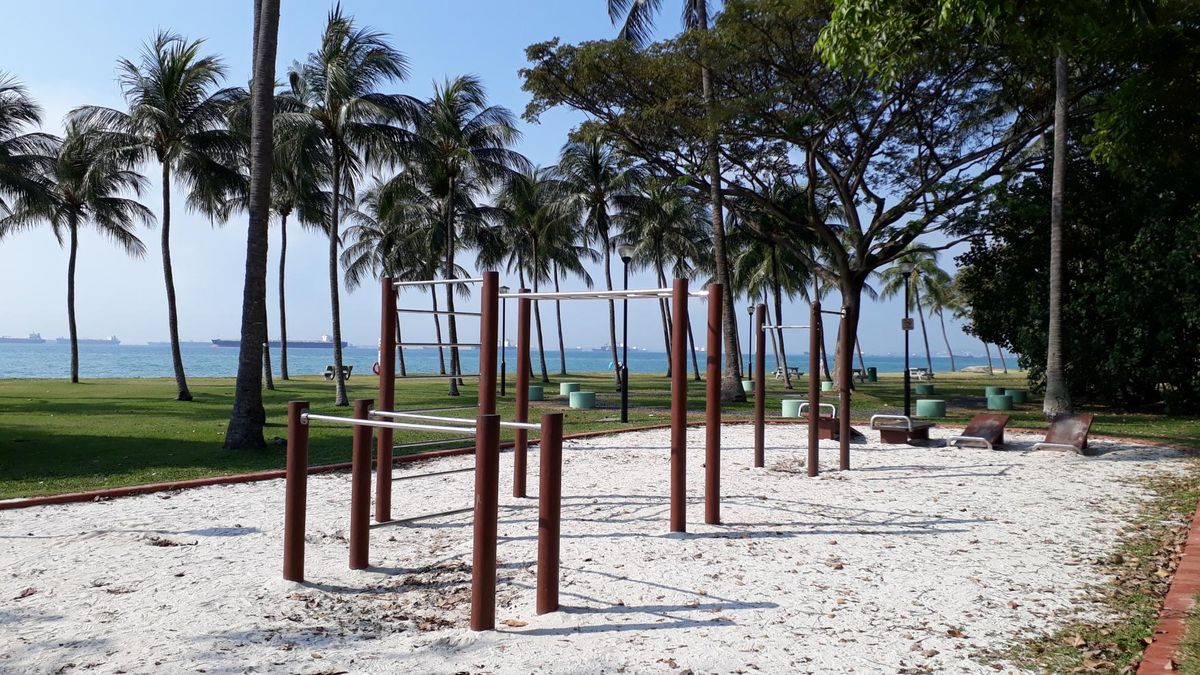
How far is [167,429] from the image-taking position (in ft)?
45.0

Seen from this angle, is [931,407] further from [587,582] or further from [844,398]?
[587,582]

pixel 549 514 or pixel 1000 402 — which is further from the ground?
pixel 549 514

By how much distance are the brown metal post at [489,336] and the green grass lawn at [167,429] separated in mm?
5161

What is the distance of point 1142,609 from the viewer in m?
4.45

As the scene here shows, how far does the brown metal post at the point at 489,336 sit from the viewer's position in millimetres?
5238

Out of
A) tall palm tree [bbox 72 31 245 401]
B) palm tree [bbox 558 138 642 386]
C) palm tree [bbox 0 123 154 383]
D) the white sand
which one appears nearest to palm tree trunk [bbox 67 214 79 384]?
palm tree [bbox 0 123 154 383]

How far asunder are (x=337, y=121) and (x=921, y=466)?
15.4m

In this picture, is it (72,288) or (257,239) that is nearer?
(257,239)

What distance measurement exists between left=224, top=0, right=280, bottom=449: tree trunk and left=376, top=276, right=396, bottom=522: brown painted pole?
17.2 feet

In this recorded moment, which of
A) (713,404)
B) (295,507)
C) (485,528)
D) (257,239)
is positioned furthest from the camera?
(257,239)

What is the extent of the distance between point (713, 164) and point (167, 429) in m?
13.4

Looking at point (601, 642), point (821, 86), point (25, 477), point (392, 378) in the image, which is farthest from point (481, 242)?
point (601, 642)

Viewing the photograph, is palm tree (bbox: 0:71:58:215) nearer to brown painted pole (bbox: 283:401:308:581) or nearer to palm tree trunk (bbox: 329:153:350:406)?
palm tree trunk (bbox: 329:153:350:406)

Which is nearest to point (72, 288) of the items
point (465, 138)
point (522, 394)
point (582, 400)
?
point (465, 138)
